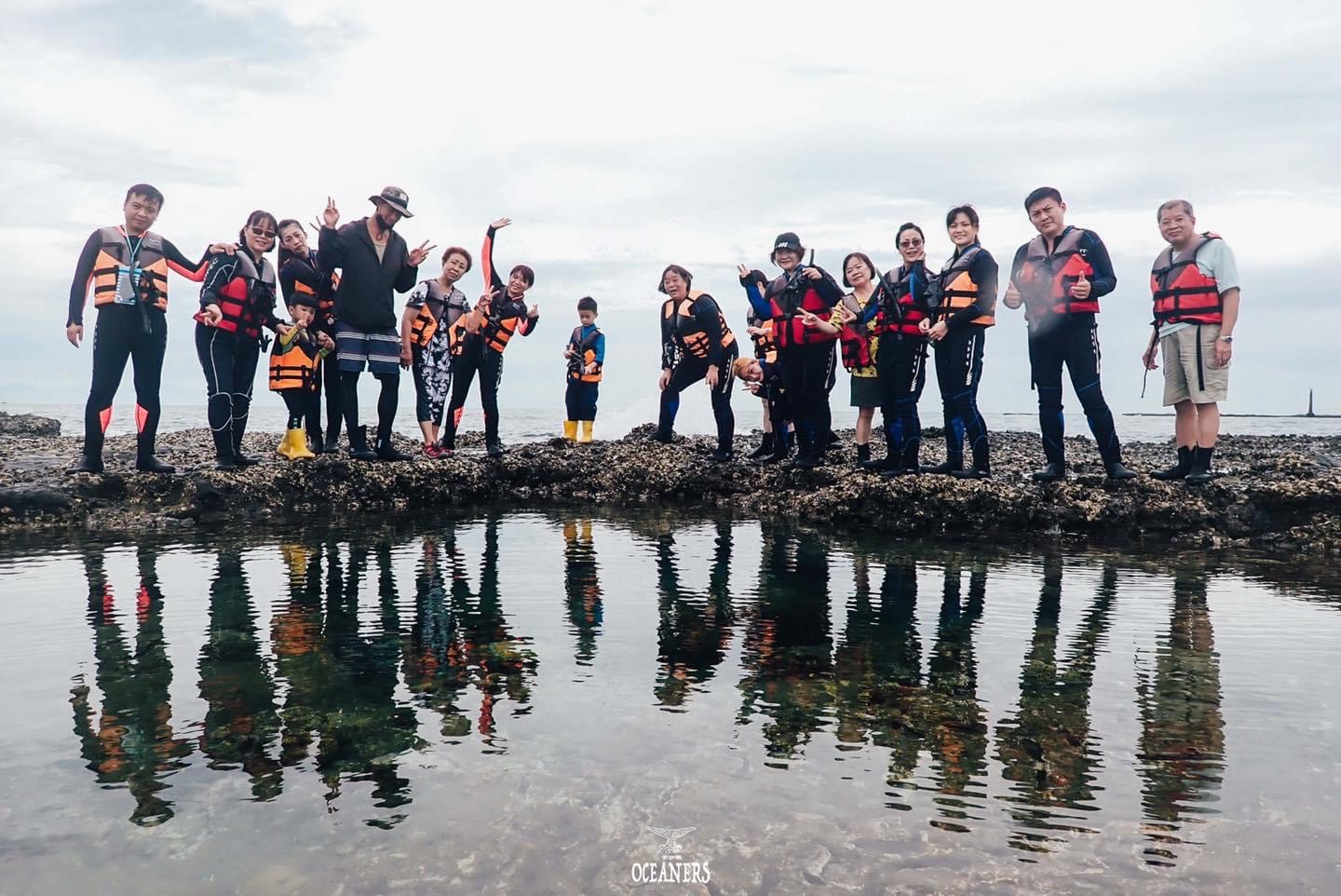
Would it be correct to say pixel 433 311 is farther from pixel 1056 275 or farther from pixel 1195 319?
pixel 1195 319

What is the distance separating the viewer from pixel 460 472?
347 inches

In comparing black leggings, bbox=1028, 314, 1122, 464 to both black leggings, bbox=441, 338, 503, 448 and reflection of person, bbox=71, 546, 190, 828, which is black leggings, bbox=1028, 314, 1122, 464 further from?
reflection of person, bbox=71, 546, 190, 828

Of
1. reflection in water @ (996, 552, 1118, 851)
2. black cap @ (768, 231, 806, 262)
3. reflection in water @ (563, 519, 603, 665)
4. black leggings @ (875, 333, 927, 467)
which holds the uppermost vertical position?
black cap @ (768, 231, 806, 262)

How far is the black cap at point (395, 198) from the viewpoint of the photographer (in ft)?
26.1

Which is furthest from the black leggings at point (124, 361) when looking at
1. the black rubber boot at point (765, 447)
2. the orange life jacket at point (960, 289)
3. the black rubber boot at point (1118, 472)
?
the black rubber boot at point (1118, 472)

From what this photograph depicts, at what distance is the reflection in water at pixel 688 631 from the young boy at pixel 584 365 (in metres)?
6.47

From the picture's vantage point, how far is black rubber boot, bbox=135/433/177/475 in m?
7.68

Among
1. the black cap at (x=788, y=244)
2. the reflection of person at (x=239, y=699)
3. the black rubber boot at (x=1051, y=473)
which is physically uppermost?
the black cap at (x=788, y=244)

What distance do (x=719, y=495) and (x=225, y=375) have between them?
17.1 ft

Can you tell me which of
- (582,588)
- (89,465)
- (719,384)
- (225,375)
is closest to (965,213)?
(719,384)

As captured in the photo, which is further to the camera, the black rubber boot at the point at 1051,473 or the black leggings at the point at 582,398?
the black leggings at the point at 582,398

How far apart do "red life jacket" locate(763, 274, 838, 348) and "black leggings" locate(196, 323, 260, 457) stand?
17.9 ft

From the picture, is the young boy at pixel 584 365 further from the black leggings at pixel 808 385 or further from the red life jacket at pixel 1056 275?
the red life jacket at pixel 1056 275

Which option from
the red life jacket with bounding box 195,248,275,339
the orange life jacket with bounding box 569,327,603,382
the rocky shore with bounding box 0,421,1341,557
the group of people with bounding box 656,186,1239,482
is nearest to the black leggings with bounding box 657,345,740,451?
the rocky shore with bounding box 0,421,1341,557
